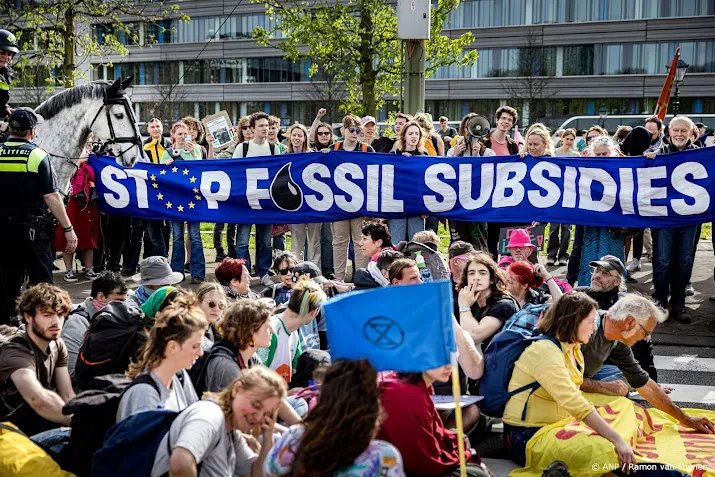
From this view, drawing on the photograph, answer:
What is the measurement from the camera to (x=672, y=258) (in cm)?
1055

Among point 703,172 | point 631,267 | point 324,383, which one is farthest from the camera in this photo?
point 631,267

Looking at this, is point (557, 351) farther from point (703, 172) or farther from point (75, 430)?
Result: point (703, 172)

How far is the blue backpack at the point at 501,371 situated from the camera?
242 inches

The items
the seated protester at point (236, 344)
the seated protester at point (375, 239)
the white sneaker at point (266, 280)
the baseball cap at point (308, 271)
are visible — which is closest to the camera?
the seated protester at point (236, 344)

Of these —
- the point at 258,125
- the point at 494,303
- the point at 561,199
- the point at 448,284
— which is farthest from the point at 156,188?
the point at 448,284

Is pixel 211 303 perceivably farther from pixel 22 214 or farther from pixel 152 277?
pixel 22 214

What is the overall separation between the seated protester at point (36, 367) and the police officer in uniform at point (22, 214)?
2512mm

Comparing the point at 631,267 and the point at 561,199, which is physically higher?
the point at 561,199

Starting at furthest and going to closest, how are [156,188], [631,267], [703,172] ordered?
[631,267] < [156,188] < [703,172]

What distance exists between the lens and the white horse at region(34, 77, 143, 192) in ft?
35.0

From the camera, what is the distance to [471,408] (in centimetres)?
618

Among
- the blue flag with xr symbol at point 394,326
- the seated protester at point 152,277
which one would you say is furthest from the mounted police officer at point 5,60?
the blue flag with xr symbol at point 394,326

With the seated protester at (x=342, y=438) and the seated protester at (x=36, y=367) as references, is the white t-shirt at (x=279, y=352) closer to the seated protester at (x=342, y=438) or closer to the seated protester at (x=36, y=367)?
the seated protester at (x=36, y=367)

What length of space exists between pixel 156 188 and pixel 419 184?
3.50 metres
